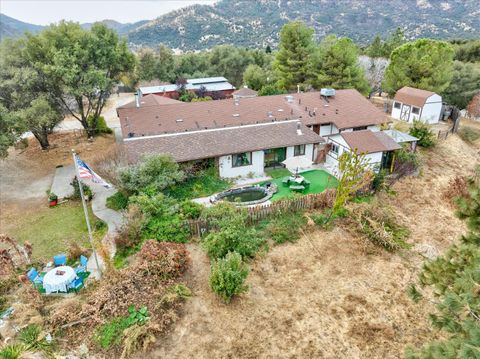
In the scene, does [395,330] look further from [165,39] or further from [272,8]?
[272,8]

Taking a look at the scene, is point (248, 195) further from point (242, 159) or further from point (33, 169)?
point (33, 169)

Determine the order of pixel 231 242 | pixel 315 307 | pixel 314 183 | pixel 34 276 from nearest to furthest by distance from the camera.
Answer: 1. pixel 315 307
2. pixel 34 276
3. pixel 231 242
4. pixel 314 183

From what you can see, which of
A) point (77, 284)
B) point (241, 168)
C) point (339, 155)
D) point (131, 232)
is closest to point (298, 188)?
point (241, 168)

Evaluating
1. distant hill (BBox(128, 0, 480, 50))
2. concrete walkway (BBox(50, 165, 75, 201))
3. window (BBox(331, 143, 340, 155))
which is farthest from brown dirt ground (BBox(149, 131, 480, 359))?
distant hill (BBox(128, 0, 480, 50))

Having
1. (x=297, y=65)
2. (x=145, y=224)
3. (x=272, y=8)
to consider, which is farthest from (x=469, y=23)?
(x=145, y=224)

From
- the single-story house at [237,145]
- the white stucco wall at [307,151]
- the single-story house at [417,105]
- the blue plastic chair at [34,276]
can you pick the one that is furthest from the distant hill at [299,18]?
the blue plastic chair at [34,276]
